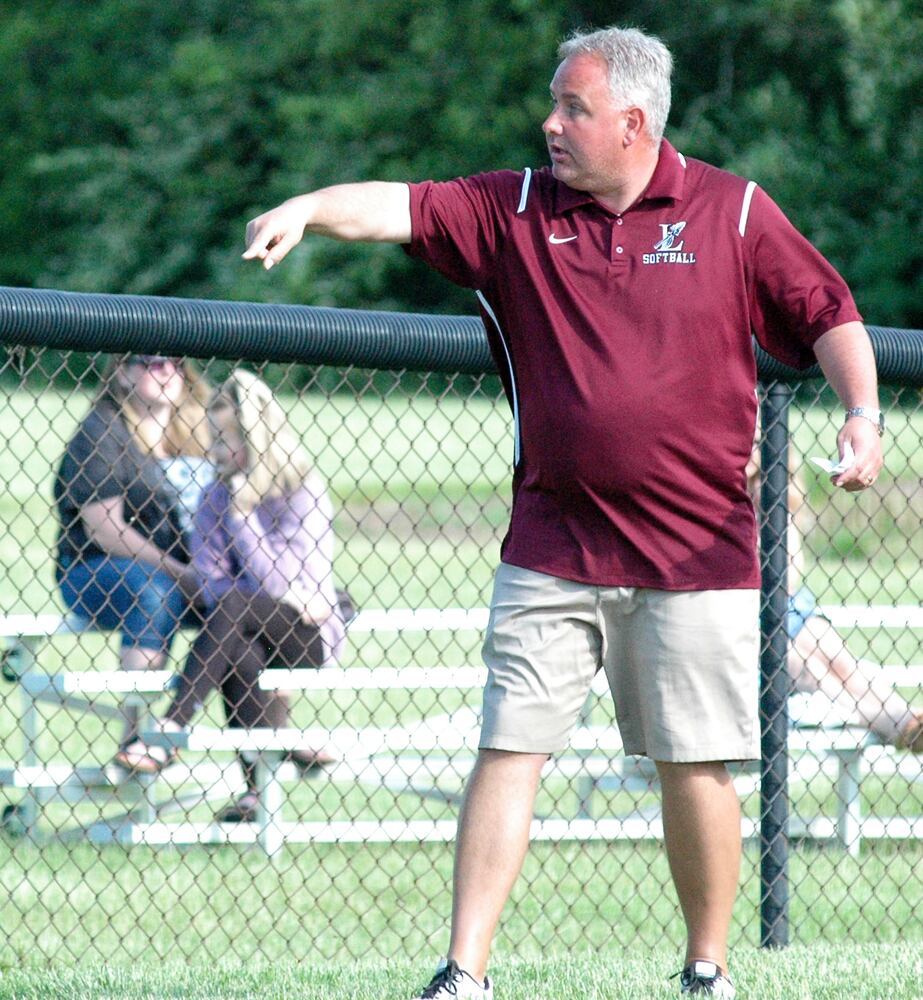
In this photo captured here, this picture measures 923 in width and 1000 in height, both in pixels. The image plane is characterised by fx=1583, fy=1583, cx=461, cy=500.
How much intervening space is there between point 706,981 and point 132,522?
3.11 m

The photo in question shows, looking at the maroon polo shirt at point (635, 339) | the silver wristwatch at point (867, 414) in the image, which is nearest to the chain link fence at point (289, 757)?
the maroon polo shirt at point (635, 339)

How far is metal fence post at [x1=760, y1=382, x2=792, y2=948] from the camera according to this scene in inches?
154

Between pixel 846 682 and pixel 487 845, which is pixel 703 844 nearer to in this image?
pixel 487 845

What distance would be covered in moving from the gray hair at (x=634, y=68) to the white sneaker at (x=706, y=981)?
1588 millimetres

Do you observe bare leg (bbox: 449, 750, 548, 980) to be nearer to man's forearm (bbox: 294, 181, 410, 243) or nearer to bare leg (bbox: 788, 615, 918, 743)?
man's forearm (bbox: 294, 181, 410, 243)

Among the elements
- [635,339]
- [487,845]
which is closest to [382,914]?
[487,845]

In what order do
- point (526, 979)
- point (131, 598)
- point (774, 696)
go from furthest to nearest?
point (131, 598)
point (774, 696)
point (526, 979)

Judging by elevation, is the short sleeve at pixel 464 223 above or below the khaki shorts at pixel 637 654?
above

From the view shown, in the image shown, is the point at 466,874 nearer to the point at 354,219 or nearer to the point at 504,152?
the point at 354,219

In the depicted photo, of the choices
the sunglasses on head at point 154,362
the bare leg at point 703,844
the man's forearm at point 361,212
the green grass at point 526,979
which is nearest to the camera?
the man's forearm at point 361,212

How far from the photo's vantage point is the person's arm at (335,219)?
8.81ft

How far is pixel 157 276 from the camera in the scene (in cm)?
2716

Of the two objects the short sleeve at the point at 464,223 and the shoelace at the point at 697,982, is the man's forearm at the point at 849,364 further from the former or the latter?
the shoelace at the point at 697,982

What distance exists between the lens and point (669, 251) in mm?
2920
